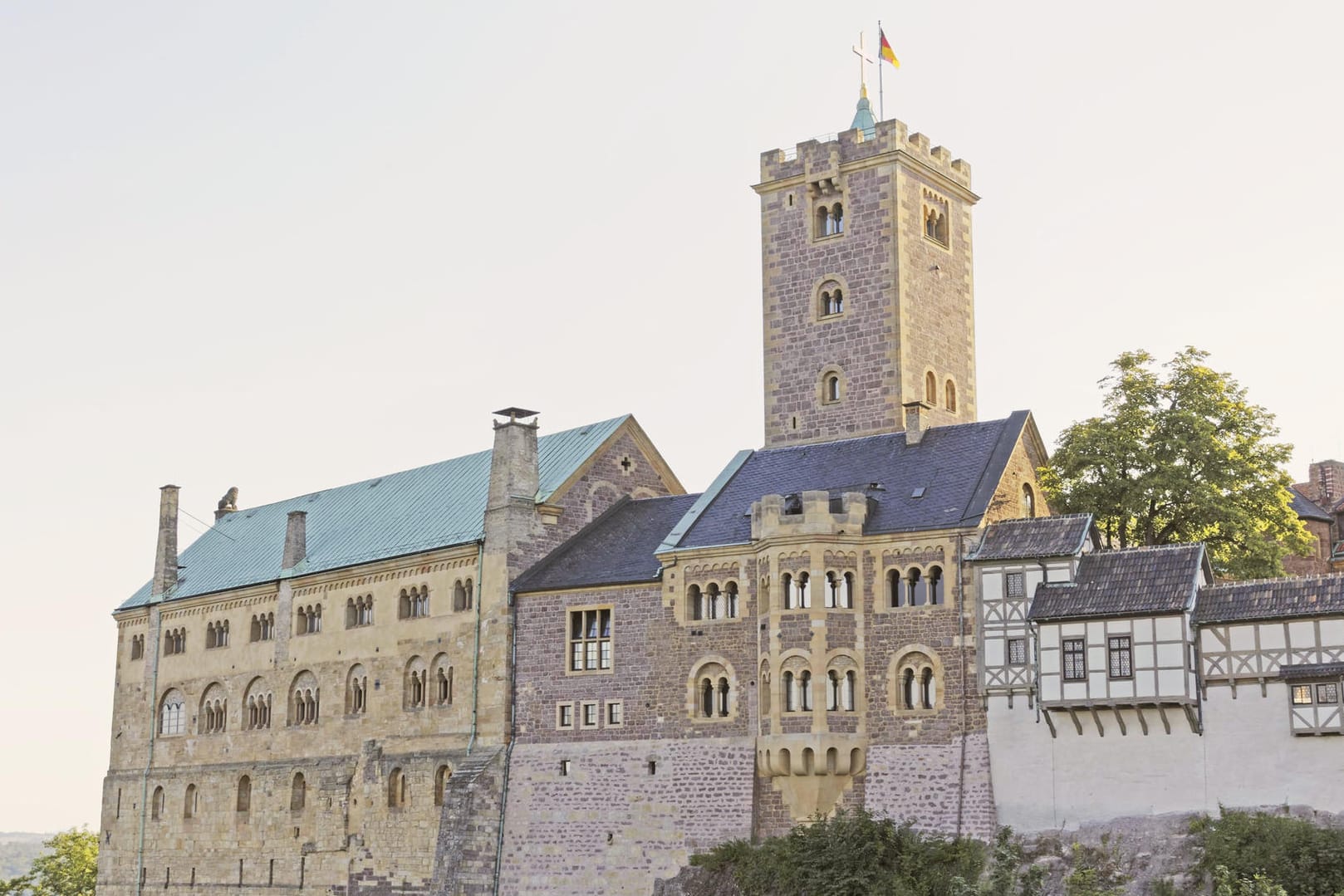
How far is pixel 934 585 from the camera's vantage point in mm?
49906

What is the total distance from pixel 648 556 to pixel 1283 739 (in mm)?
20436

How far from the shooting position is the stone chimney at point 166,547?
246 ft

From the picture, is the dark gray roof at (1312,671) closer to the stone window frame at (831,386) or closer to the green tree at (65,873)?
the stone window frame at (831,386)

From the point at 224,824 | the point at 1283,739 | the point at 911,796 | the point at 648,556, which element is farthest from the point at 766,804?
the point at 224,824

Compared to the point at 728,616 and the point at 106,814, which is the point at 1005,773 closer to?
the point at 728,616

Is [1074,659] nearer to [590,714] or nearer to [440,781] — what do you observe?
[590,714]

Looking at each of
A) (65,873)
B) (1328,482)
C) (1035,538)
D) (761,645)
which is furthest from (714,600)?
(65,873)

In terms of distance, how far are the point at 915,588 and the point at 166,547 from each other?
125 ft

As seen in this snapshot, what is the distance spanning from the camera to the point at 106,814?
75312mm

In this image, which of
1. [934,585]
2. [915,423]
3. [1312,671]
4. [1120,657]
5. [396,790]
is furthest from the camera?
[396,790]

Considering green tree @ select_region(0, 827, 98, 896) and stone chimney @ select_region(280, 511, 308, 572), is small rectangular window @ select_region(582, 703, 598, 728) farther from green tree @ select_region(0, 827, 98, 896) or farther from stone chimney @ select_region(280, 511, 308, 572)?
green tree @ select_region(0, 827, 98, 896)

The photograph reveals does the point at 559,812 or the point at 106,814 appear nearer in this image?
the point at 559,812

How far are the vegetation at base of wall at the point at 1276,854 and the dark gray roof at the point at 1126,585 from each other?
5.61 meters

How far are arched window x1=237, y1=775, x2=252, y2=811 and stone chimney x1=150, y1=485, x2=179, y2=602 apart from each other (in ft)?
34.0
